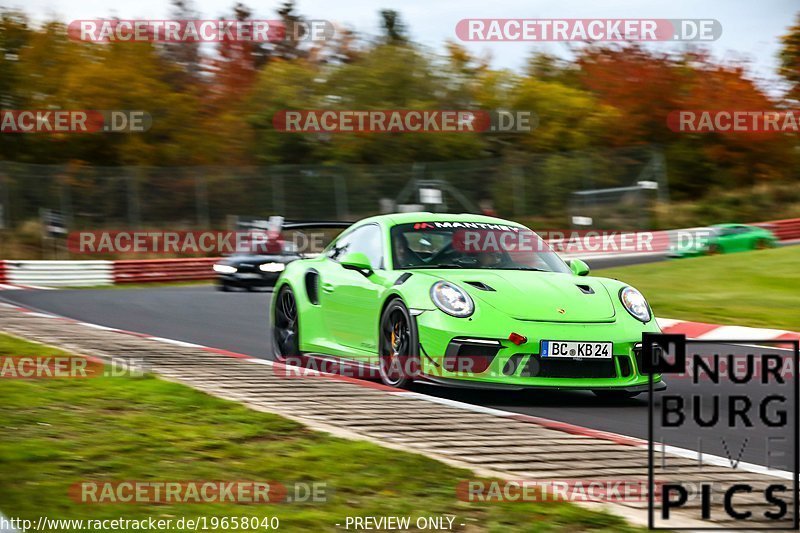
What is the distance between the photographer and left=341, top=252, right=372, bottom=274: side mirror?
8609 mm

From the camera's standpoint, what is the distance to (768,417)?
7.29 metres

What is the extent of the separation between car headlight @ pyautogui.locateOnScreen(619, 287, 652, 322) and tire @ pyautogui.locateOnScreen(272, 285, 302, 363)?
2.70m

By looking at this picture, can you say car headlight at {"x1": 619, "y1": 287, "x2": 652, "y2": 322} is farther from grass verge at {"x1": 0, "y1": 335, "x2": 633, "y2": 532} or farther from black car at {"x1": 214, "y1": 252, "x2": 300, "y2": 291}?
black car at {"x1": 214, "y1": 252, "x2": 300, "y2": 291}

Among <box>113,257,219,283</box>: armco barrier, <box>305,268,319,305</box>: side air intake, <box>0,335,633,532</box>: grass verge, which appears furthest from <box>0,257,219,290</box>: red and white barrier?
<box>0,335,633,532</box>: grass verge

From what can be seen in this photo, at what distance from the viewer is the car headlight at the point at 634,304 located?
27.0ft

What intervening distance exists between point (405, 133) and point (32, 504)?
3320cm

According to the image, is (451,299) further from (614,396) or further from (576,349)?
(614,396)

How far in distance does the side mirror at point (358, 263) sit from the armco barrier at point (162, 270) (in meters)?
16.9

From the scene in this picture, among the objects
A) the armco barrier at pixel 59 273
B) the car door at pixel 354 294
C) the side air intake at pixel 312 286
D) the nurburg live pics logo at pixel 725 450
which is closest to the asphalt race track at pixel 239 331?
the nurburg live pics logo at pixel 725 450

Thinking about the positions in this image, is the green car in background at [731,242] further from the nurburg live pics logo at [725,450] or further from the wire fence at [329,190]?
the nurburg live pics logo at [725,450]

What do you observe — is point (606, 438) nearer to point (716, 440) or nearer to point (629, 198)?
point (716, 440)

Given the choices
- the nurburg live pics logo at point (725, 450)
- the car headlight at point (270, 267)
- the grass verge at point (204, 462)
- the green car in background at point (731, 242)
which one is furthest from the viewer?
the green car in background at point (731, 242)

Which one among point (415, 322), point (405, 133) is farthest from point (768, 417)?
point (405, 133)

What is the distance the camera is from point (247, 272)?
21.3m
